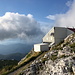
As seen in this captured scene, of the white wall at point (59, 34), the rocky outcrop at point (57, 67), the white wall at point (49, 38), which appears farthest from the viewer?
the white wall at point (49, 38)

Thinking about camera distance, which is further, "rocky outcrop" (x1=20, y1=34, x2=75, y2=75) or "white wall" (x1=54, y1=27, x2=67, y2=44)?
"white wall" (x1=54, y1=27, x2=67, y2=44)

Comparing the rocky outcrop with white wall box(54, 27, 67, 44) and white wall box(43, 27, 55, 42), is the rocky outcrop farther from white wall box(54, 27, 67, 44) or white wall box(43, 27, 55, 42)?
white wall box(43, 27, 55, 42)

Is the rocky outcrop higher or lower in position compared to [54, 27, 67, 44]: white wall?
lower

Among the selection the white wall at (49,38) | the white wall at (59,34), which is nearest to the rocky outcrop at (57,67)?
the white wall at (59,34)

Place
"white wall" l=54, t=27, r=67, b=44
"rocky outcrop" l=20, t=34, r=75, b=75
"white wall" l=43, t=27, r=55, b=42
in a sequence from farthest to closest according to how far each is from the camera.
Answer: "white wall" l=43, t=27, r=55, b=42
"white wall" l=54, t=27, r=67, b=44
"rocky outcrop" l=20, t=34, r=75, b=75

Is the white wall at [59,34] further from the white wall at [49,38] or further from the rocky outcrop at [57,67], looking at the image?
the rocky outcrop at [57,67]

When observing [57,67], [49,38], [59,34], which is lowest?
[57,67]

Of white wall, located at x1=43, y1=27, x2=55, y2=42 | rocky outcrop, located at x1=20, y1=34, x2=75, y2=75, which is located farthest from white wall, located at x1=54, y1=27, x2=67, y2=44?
rocky outcrop, located at x1=20, y1=34, x2=75, y2=75

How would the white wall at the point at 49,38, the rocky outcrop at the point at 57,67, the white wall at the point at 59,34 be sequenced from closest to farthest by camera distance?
the rocky outcrop at the point at 57,67, the white wall at the point at 59,34, the white wall at the point at 49,38

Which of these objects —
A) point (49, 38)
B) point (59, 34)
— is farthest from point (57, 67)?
point (49, 38)

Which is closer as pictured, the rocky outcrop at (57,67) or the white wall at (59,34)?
the rocky outcrop at (57,67)

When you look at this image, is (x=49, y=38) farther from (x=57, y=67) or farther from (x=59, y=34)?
(x=57, y=67)

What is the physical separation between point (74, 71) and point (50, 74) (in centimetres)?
752

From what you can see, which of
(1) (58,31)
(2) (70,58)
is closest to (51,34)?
(1) (58,31)
